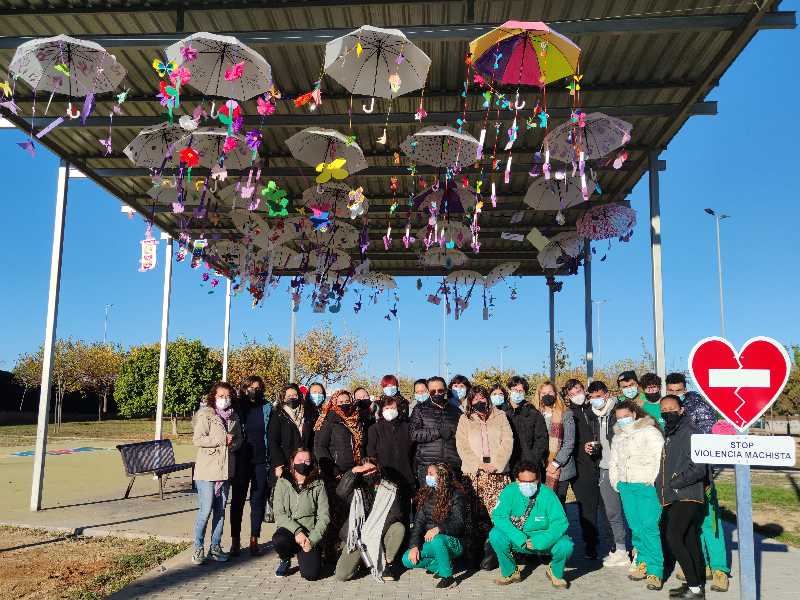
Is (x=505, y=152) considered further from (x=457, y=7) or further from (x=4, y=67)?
(x=4, y=67)

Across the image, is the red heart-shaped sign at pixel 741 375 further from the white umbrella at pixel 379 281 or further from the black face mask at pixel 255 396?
the white umbrella at pixel 379 281

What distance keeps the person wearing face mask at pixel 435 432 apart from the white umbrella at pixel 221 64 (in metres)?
3.77

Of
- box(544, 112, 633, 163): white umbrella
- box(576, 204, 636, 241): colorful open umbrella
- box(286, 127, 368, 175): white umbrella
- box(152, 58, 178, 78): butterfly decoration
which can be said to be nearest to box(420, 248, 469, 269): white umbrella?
box(576, 204, 636, 241): colorful open umbrella

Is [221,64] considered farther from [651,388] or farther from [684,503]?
[684,503]

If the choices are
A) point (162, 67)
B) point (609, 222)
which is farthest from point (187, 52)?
point (609, 222)

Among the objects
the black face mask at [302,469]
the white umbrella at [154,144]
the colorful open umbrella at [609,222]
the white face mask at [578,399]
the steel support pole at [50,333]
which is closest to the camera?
the black face mask at [302,469]

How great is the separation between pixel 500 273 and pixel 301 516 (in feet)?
33.6

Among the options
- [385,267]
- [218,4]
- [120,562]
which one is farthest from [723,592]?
[385,267]

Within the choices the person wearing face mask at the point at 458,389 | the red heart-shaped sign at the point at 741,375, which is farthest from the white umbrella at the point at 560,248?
the red heart-shaped sign at the point at 741,375

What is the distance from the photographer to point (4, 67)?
8.24 metres

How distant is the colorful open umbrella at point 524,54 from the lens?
6.12m

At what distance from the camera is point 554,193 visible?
34.5 ft

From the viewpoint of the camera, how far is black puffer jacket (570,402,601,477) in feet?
22.9

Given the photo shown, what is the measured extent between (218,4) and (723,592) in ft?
25.3
